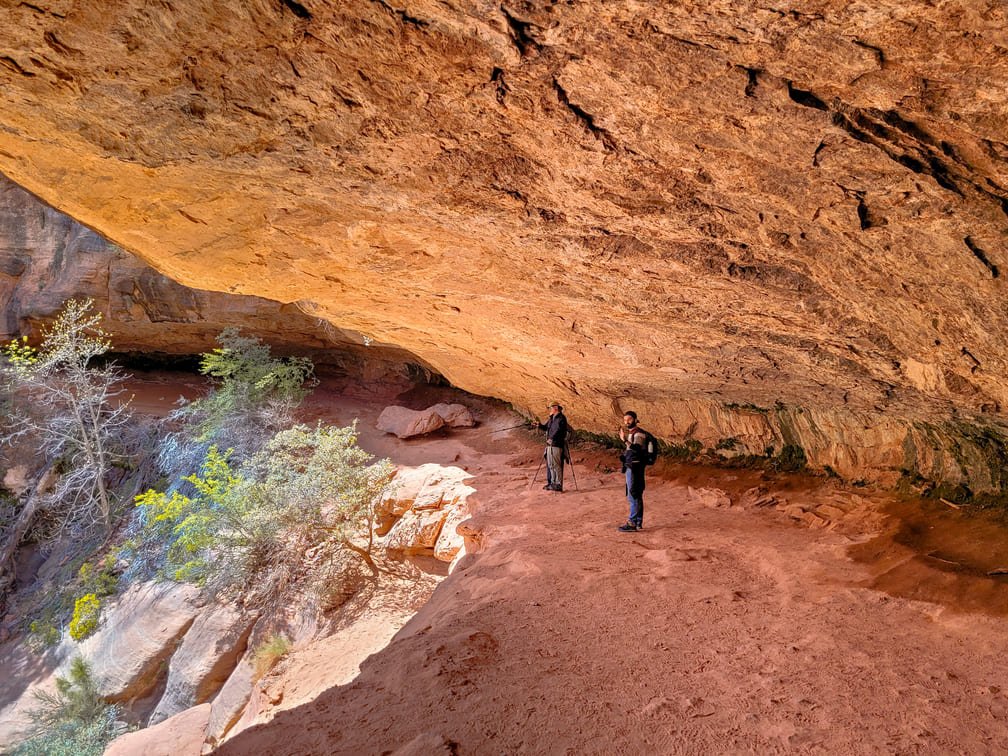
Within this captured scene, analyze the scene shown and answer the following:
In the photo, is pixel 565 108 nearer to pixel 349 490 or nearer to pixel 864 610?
pixel 864 610

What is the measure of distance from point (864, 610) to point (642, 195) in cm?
329

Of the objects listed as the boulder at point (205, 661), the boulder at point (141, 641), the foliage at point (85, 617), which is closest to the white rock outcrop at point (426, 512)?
the boulder at point (205, 661)

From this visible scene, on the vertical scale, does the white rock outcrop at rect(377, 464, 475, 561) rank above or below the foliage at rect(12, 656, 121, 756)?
above

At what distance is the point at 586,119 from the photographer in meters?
3.14

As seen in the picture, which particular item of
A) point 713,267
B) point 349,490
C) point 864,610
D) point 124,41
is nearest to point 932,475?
point 864,610

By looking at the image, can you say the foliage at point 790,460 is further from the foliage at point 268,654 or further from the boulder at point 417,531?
the foliage at point 268,654

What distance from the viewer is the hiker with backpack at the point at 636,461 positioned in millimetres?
6445

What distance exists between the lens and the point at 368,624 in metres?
6.83

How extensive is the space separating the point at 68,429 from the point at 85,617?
15.0ft

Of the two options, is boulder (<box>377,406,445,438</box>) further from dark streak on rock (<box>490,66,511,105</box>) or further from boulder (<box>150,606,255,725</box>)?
dark streak on rock (<box>490,66,511,105</box>)

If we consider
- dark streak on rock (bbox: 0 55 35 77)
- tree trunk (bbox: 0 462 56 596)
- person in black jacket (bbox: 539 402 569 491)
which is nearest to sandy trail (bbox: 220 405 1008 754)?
person in black jacket (bbox: 539 402 569 491)

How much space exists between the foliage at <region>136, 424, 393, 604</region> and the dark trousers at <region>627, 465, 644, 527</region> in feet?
12.5

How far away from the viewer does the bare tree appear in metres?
12.3

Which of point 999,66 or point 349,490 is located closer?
point 999,66
